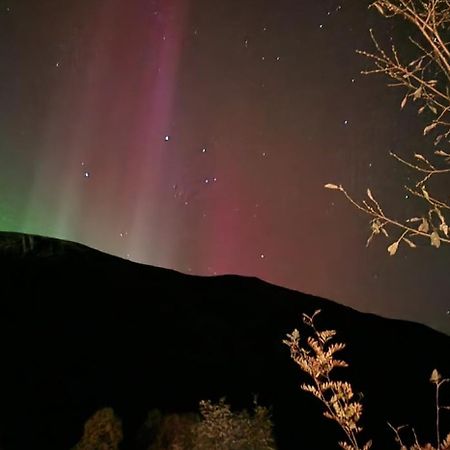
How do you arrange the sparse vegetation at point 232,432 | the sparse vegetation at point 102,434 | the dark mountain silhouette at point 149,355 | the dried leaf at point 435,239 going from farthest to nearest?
1. the dark mountain silhouette at point 149,355
2. the sparse vegetation at point 232,432
3. the sparse vegetation at point 102,434
4. the dried leaf at point 435,239

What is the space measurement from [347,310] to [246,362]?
1050 cm

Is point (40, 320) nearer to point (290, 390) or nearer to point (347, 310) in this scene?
point (290, 390)

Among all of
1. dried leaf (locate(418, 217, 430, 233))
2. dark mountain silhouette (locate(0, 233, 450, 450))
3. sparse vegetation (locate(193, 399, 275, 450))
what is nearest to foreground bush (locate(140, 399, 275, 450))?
sparse vegetation (locate(193, 399, 275, 450))

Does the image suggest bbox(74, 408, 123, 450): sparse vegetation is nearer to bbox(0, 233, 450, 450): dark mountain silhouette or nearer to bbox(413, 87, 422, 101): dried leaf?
bbox(0, 233, 450, 450): dark mountain silhouette

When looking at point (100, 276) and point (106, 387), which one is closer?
point (106, 387)

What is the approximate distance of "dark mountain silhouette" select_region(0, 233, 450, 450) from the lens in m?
12.7

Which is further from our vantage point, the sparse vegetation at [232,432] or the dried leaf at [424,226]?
the sparse vegetation at [232,432]

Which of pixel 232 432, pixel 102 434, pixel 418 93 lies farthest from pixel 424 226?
pixel 102 434

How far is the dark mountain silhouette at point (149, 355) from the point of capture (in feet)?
41.6

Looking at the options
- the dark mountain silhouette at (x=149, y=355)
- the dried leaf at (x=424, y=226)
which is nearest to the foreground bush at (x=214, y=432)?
the dark mountain silhouette at (x=149, y=355)

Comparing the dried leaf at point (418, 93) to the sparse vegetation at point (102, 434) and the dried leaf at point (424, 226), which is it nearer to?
the dried leaf at point (424, 226)

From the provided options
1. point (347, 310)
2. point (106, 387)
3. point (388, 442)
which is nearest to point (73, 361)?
point (106, 387)

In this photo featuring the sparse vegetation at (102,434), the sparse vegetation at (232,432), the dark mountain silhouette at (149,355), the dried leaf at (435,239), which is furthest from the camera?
the dark mountain silhouette at (149,355)

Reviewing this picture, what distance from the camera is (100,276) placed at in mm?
19875
